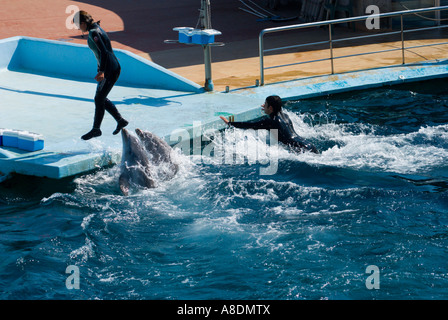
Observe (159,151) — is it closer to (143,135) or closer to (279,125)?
(143,135)

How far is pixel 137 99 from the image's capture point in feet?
39.5

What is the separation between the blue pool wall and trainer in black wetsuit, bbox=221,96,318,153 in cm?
331

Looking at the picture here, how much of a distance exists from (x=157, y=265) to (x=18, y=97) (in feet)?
22.4

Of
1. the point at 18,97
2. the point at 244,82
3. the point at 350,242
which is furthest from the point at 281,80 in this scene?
the point at 350,242

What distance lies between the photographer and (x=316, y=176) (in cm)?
896

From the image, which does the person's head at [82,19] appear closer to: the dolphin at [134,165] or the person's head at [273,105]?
the dolphin at [134,165]

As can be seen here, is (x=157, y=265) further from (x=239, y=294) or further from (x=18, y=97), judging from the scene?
(x=18, y=97)

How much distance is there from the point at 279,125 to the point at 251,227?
8.07ft

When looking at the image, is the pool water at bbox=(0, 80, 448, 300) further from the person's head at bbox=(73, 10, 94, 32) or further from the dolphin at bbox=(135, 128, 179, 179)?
the person's head at bbox=(73, 10, 94, 32)

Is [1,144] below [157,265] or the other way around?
the other way around

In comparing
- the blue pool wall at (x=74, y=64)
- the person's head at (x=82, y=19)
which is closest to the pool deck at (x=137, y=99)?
the blue pool wall at (x=74, y=64)
